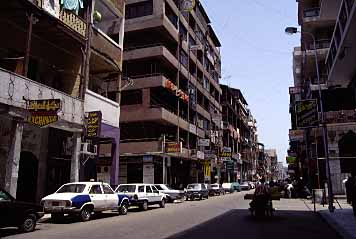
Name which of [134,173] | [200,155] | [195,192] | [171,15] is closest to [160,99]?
[134,173]

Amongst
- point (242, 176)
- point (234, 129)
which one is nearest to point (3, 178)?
point (234, 129)

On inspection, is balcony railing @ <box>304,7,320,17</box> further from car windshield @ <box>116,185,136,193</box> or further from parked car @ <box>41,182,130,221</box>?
parked car @ <box>41,182,130,221</box>

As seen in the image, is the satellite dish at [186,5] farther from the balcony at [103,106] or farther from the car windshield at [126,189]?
the car windshield at [126,189]

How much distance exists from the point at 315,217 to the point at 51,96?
13.7m

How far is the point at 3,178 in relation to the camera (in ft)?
59.2

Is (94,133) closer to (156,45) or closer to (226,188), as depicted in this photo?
(156,45)

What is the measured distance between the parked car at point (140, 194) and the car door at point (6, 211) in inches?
397

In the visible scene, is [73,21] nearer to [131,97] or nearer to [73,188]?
[73,188]

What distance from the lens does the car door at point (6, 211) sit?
11891 mm

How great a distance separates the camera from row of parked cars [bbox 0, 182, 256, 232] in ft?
40.9

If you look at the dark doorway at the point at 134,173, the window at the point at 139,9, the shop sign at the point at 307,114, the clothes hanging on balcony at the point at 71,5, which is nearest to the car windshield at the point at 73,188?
the clothes hanging on balcony at the point at 71,5

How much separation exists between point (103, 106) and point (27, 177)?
21.9 feet

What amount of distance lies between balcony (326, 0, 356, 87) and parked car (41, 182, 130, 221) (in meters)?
11.7

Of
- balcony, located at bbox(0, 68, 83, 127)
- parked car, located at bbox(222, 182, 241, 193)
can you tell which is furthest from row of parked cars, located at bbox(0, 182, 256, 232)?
parked car, located at bbox(222, 182, 241, 193)
